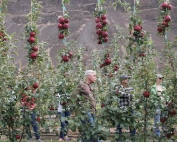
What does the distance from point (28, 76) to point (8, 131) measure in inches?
35.7

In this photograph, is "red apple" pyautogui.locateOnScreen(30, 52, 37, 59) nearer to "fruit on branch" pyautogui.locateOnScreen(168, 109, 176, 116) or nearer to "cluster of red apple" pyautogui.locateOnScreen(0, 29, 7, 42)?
"cluster of red apple" pyautogui.locateOnScreen(0, 29, 7, 42)

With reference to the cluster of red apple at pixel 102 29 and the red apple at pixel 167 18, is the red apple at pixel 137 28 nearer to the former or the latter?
the red apple at pixel 167 18

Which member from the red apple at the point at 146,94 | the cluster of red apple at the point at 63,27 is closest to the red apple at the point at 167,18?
the red apple at the point at 146,94

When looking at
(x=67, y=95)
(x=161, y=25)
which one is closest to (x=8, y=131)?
(x=67, y=95)

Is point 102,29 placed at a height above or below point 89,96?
above

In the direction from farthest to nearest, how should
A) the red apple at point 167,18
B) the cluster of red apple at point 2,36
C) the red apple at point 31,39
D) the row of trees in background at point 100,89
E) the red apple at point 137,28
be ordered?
the red apple at point 31,39 → the cluster of red apple at point 2,36 → the red apple at point 167,18 → the red apple at point 137,28 → the row of trees in background at point 100,89

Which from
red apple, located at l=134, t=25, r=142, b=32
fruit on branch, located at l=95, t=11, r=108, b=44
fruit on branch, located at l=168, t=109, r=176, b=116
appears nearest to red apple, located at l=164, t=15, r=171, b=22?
red apple, located at l=134, t=25, r=142, b=32

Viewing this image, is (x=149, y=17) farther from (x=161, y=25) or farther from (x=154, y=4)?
(x=161, y=25)

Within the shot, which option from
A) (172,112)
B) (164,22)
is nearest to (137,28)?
(164,22)

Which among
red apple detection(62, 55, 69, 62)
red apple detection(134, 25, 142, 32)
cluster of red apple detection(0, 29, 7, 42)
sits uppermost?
red apple detection(134, 25, 142, 32)

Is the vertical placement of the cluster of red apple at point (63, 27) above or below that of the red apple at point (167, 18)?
below

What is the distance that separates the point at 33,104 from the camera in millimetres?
5512

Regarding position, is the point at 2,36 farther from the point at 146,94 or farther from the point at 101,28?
the point at 146,94

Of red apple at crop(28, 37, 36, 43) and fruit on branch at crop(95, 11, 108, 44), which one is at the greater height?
fruit on branch at crop(95, 11, 108, 44)
